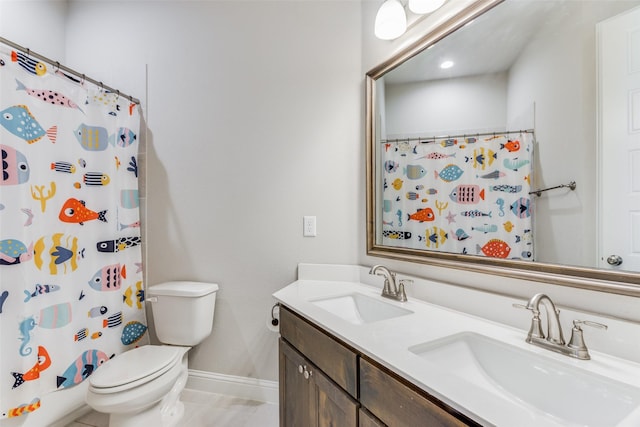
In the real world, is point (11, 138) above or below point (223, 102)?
→ below

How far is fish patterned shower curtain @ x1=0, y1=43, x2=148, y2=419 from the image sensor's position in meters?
1.25

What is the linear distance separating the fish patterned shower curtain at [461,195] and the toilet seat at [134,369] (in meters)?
1.30

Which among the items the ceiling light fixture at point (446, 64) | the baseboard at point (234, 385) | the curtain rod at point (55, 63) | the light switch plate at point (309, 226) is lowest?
the baseboard at point (234, 385)

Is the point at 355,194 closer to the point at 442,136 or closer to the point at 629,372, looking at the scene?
the point at 442,136

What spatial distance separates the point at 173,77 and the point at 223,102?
426mm

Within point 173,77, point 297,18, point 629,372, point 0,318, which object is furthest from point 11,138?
point 629,372

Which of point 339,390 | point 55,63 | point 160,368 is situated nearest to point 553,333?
point 339,390

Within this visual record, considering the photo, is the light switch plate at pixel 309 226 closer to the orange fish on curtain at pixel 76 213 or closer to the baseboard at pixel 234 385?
the baseboard at pixel 234 385

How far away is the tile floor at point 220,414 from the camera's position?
1.57 metres

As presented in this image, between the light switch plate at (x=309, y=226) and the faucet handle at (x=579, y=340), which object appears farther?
the light switch plate at (x=309, y=226)

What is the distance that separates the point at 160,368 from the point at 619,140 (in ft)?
6.48

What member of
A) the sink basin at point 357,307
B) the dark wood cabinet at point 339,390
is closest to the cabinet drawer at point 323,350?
the dark wood cabinet at point 339,390

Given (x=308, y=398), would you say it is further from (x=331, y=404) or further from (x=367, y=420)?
(x=367, y=420)

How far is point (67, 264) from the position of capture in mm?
1457
